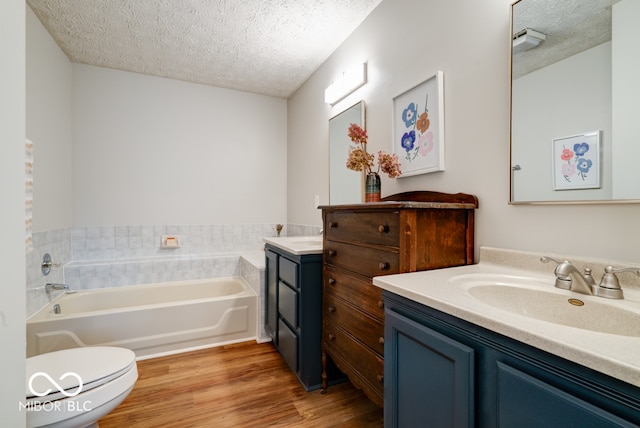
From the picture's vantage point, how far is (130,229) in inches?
120

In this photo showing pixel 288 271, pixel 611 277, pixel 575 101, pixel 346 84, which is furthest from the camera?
pixel 346 84

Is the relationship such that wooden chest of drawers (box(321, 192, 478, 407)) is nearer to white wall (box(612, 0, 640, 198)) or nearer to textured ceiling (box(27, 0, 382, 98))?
white wall (box(612, 0, 640, 198))

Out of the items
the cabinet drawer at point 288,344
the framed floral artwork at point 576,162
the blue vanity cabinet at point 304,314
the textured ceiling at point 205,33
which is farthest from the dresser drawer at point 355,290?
the textured ceiling at point 205,33

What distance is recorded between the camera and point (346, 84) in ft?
7.56

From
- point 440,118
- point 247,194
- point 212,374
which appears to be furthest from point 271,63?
point 212,374

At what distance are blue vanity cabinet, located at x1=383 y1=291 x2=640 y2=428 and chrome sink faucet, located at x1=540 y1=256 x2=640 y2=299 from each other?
43cm

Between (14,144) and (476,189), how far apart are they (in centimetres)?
164

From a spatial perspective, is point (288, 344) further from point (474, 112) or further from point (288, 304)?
point (474, 112)

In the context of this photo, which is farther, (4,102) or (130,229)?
(130,229)

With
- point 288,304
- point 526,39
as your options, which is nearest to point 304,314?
point 288,304

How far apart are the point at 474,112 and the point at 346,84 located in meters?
1.19

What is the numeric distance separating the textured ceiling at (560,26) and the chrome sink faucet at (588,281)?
2.47 ft

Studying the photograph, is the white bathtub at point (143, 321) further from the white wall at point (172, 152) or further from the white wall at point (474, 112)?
the white wall at point (474, 112)

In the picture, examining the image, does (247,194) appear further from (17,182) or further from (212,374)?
(17,182)
